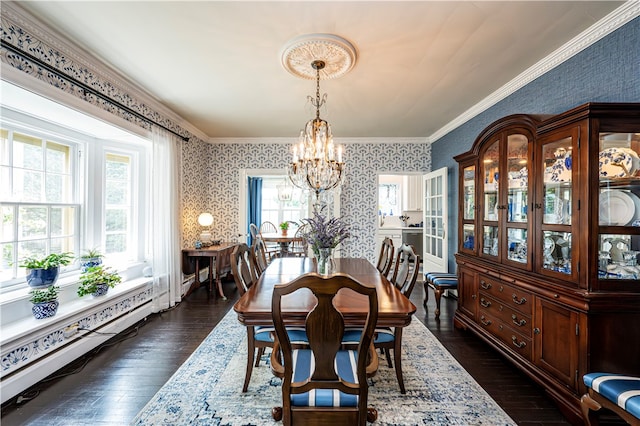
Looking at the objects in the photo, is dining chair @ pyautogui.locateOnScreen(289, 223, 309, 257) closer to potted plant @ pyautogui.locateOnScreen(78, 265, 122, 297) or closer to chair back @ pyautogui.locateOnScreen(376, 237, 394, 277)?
chair back @ pyautogui.locateOnScreen(376, 237, 394, 277)

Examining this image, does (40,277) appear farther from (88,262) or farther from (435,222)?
(435,222)

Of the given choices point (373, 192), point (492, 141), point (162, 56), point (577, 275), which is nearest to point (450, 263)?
point (373, 192)

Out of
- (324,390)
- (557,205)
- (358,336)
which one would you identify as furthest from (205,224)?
(557,205)

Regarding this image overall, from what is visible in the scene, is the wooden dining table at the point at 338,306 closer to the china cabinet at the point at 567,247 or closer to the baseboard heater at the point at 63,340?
the china cabinet at the point at 567,247

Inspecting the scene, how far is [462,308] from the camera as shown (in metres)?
3.01

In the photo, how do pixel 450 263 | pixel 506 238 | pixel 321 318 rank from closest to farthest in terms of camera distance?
pixel 321 318 < pixel 506 238 < pixel 450 263

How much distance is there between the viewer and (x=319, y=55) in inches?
90.9

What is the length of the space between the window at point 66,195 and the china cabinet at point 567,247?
421 cm

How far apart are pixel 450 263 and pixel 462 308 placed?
1.41m

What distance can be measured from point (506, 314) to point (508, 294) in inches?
7.1

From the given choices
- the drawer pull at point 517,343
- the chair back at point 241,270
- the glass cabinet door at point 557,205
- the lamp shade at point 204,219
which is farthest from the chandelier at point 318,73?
the lamp shade at point 204,219

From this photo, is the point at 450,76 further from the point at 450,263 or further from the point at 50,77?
the point at 50,77

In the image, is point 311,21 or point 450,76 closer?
point 311,21

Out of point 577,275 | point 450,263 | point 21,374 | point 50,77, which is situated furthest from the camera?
point 450,263
